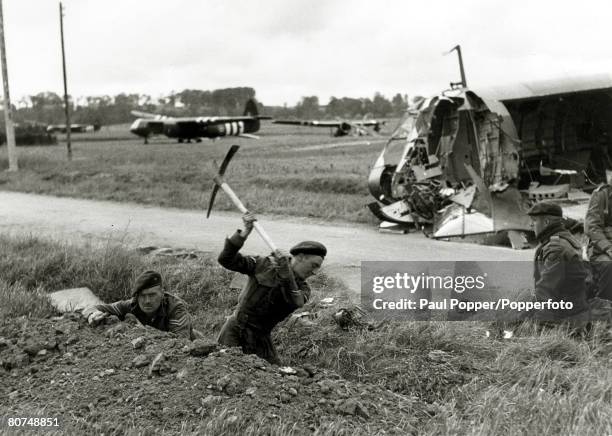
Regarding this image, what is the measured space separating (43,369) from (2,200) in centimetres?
1246

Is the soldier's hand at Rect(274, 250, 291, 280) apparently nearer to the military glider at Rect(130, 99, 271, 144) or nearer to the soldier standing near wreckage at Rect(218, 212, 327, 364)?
the soldier standing near wreckage at Rect(218, 212, 327, 364)

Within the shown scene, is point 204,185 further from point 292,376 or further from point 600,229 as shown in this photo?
point 292,376

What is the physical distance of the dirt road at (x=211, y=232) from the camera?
8945 millimetres

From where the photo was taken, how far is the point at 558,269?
16.7 feet

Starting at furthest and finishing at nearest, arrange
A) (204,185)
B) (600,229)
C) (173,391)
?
(204,185) → (600,229) → (173,391)

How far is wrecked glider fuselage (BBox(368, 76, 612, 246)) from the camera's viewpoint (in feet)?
33.9

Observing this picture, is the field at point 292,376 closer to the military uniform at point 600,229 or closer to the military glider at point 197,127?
the military uniform at point 600,229

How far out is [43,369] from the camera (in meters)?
4.22

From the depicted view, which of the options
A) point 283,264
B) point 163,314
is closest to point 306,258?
point 283,264

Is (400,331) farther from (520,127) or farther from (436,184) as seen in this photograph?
(520,127)

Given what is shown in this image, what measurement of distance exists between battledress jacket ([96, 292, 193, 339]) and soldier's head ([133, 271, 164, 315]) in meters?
0.07

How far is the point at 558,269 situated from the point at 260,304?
7.49 feet

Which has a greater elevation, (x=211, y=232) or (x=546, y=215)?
(x=546, y=215)

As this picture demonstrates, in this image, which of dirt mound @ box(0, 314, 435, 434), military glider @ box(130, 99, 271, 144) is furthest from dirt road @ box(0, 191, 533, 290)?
military glider @ box(130, 99, 271, 144)
